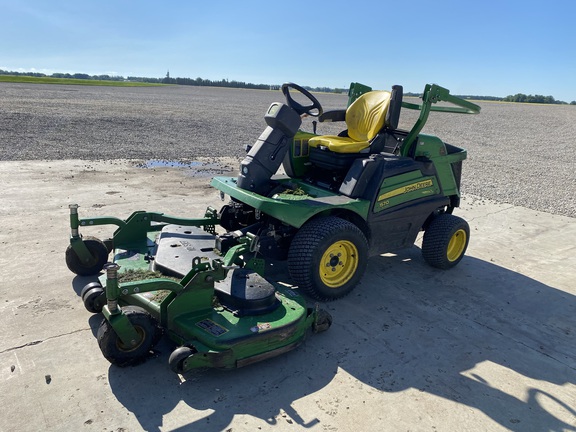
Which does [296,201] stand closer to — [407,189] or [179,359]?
[407,189]

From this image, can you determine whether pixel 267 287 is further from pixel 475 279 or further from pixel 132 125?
pixel 132 125

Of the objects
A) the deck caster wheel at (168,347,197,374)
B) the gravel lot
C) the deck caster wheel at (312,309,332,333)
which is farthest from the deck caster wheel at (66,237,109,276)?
the gravel lot

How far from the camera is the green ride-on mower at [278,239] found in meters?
3.33

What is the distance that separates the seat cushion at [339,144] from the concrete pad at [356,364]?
56.1 inches

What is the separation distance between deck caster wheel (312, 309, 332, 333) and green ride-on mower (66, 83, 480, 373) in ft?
0.04

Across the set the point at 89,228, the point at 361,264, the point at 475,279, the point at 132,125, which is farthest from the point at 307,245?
the point at 132,125

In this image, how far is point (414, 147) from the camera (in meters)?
5.29

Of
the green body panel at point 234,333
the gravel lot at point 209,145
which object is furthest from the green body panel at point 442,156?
the gravel lot at point 209,145

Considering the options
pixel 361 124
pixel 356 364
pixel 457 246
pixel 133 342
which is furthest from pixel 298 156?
pixel 133 342

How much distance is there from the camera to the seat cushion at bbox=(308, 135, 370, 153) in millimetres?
5012

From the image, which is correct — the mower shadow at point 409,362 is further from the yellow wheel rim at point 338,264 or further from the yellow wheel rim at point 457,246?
the yellow wheel rim at point 457,246

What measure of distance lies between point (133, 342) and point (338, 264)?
2.10 m

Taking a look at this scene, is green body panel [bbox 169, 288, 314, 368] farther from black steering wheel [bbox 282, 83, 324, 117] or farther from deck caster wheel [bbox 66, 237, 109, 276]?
black steering wheel [bbox 282, 83, 324, 117]

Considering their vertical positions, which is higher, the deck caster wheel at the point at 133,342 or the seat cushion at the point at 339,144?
the seat cushion at the point at 339,144
